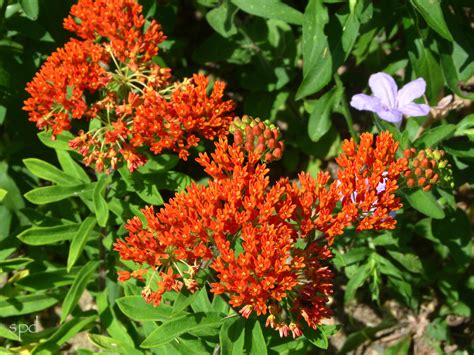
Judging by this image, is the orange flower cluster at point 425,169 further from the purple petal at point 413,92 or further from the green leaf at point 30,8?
the green leaf at point 30,8

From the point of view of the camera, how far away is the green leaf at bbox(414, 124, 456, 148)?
4070 millimetres

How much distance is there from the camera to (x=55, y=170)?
4.41 m

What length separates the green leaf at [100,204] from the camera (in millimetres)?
4012

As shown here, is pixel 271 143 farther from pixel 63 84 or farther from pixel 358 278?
pixel 358 278

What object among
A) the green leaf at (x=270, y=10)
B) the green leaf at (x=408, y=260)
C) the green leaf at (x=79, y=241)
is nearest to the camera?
the green leaf at (x=79, y=241)

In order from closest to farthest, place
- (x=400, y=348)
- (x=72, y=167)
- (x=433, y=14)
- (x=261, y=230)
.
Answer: (x=261, y=230)
(x=433, y=14)
(x=72, y=167)
(x=400, y=348)

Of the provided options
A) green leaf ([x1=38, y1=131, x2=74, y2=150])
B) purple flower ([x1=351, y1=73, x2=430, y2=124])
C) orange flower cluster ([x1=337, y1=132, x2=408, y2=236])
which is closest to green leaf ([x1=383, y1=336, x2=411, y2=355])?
purple flower ([x1=351, y1=73, x2=430, y2=124])

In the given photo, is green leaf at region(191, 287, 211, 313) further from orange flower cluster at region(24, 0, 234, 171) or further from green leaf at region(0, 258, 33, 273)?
green leaf at region(0, 258, 33, 273)

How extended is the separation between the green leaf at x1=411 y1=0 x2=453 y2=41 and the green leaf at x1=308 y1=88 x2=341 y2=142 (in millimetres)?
1134

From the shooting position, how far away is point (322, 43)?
14.2ft

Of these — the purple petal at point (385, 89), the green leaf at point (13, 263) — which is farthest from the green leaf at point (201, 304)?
the purple petal at point (385, 89)

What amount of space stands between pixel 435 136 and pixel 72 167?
2412mm

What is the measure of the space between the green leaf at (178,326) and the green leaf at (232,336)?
0.36ft

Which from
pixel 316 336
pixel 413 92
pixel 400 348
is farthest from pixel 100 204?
pixel 400 348
